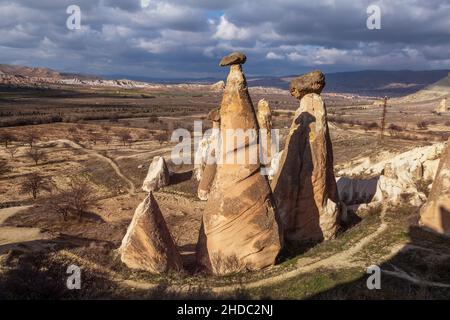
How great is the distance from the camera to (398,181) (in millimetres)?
16891

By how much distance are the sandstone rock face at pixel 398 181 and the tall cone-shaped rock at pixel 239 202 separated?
7.13 metres

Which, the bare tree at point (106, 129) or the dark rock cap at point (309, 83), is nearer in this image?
the dark rock cap at point (309, 83)

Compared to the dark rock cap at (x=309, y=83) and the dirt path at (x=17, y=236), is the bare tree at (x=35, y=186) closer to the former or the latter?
the dirt path at (x=17, y=236)

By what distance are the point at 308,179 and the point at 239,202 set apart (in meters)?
3.20

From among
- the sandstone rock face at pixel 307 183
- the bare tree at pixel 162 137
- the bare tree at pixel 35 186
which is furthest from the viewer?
the bare tree at pixel 162 137

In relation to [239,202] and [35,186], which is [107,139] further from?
[239,202]

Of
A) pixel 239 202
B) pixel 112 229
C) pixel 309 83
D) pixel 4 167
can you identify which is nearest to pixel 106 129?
pixel 4 167

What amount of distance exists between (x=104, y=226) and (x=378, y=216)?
33.9ft

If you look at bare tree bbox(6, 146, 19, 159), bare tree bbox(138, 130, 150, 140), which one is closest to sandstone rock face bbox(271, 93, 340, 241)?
bare tree bbox(6, 146, 19, 159)

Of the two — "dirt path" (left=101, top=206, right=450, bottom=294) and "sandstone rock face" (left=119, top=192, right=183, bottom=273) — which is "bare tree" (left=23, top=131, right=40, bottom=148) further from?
"dirt path" (left=101, top=206, right=450, bottom=294)

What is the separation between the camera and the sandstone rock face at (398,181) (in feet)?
51.9

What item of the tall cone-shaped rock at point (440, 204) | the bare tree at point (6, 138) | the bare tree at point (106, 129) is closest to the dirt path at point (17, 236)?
the tall cone-shaped rock at point (440, 204)
